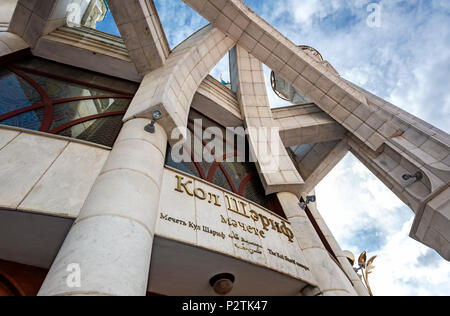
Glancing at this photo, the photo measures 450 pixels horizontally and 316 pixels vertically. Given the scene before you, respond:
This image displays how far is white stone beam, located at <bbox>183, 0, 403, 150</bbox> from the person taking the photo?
875 centimetres

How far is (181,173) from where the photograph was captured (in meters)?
4.81

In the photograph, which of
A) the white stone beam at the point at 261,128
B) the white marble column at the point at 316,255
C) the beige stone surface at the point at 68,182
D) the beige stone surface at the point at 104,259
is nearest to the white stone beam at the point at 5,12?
the beige stone surface at the point at 68,182

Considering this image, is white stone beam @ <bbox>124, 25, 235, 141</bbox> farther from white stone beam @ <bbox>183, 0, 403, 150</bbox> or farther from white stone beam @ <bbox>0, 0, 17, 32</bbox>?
white stone beam @ <bbox>0, 0, 17, 32</bbox>

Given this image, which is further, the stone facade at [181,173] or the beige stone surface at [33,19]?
the beige stone surface at [33,19]

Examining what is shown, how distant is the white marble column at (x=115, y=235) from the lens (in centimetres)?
213

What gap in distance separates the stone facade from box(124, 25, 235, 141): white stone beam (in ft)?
0.17

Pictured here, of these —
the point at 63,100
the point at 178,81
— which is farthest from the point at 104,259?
the point at 63,100

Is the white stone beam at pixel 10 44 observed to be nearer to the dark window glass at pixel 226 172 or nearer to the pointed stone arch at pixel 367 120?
the dark window glass at pixel 226 172

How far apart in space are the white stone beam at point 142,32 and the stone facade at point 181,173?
0.03 metres

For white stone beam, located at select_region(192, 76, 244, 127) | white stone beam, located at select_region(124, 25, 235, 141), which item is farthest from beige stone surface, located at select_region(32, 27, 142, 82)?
white stone beam, located at select_region(192, 76, 244, 127)

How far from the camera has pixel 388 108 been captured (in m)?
9.38

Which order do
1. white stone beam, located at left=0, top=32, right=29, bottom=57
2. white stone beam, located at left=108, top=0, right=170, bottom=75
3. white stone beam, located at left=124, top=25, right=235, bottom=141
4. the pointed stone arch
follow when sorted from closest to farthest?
white stone beam, located at left=124, top=25, right=235, bottom=141 → white stone beam, located at left=0, top=32, right=29, bottom=57 → white stone beam, located at left=108, top=0, right=170, bottom=75 → the pointed stone arch

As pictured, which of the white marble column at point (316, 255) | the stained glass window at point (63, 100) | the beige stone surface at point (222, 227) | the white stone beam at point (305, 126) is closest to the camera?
the beige stone surface at point (222, 227)
